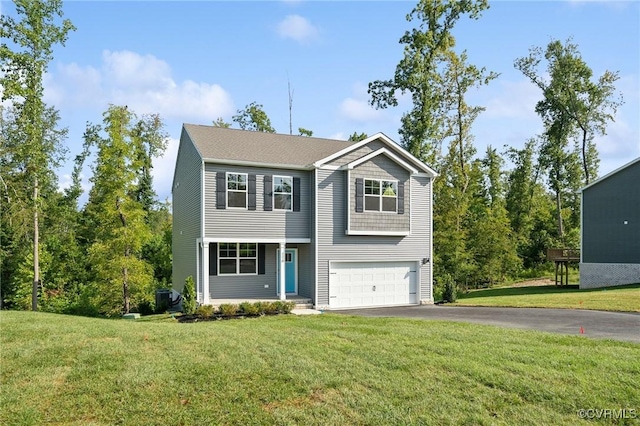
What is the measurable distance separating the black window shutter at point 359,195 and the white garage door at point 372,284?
7.19 feet

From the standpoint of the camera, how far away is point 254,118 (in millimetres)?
38250

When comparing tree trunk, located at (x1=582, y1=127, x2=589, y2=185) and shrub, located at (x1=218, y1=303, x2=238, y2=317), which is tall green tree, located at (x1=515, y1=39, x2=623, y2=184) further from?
shrub, located at (x1=218, y1=303, x2=238, y2=317)

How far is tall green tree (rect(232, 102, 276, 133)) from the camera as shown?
3819cm

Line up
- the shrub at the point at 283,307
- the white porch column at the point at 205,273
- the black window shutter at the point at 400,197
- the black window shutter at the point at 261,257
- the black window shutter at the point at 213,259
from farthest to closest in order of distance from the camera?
1. the black window shutter at the point at 400,197
2. the black window shutter at the point at 261,257
3. the black window shutter at the point at 213,259
4. the white porch column at the point at 205,273
5. the shrub at the point at 283,307

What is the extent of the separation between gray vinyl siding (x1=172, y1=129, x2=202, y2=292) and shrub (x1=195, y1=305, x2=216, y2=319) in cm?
225

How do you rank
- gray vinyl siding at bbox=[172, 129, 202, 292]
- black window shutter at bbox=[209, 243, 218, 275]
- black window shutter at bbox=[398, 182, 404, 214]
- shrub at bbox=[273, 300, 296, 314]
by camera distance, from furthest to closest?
black window shutter at bbox=[398, 182, 404, 214]
gray vinyl siding at bbox=[172, 129, 202, 292]
black window shutter at bbox=[209, 243, 218, 275]
shrub at bbox=[273, 300, 296, 314]

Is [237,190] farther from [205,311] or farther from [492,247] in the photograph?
[492,247]

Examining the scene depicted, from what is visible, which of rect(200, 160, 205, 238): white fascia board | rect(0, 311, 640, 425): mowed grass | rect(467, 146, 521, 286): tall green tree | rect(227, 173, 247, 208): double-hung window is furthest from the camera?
rect(467, 146, 521, 286): tall green tree

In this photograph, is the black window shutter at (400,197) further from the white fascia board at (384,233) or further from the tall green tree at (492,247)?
the tall green tree at (492,247)

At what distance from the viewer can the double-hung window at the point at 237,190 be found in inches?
669

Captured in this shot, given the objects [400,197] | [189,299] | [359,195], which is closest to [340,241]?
[359,195]

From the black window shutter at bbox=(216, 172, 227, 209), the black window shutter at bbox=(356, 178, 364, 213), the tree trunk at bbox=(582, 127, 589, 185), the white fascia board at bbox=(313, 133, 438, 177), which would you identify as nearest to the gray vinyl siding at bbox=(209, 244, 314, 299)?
the black window shutter at bbox=(356, 178, 364, 213)

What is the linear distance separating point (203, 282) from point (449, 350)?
10.8m

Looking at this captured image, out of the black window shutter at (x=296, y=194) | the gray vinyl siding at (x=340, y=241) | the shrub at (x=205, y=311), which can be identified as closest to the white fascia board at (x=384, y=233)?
the gray vinyl siding at (x=340, y=241)
